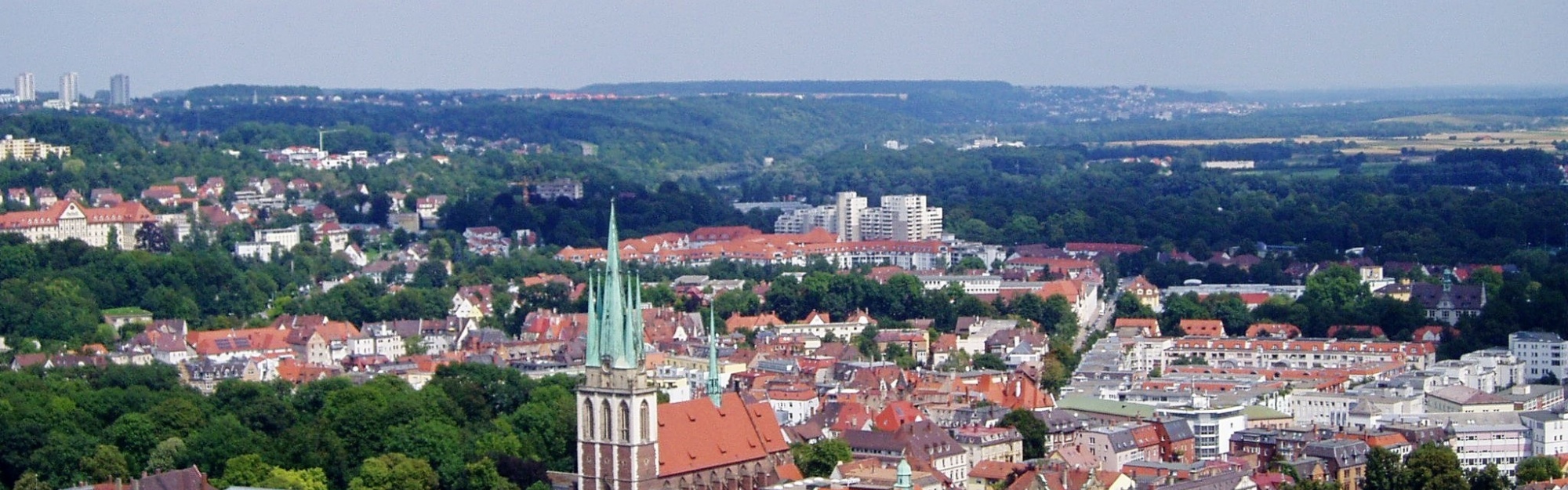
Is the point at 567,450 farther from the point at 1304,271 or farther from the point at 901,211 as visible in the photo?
the point at 901,211

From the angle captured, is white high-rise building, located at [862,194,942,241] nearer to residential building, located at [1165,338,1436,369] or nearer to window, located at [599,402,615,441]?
residential building, located at [1165,338,1436,369]

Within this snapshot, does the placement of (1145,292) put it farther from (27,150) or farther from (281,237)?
(27,150)

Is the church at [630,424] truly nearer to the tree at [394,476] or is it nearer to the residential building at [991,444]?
the tree at [394,476]

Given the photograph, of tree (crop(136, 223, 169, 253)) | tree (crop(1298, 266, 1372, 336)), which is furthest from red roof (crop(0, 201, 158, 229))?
tree (crop(1298, 266, 1372, 336))

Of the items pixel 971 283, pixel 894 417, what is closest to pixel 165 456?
pixel 894 417

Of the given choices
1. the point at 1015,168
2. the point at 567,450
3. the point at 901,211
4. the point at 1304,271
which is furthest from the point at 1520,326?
the point at 1015,168
